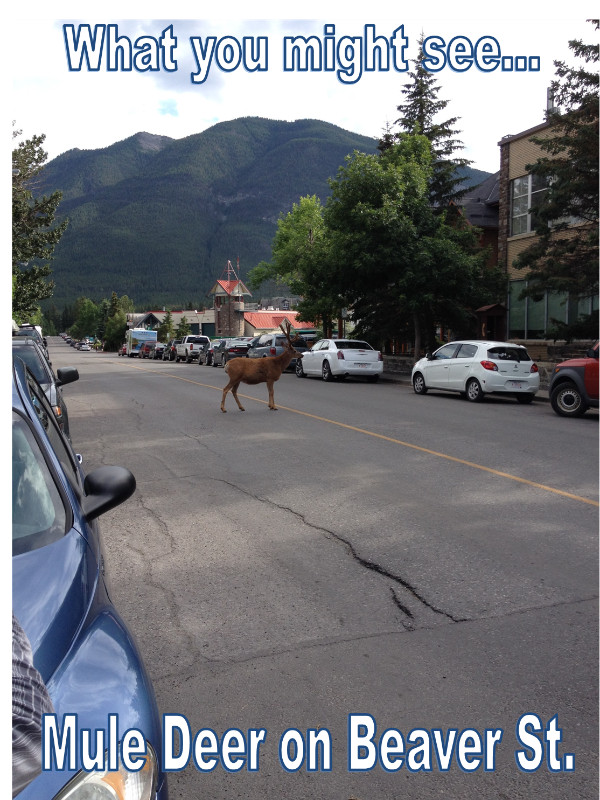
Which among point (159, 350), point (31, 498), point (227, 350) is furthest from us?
point (159, 350)

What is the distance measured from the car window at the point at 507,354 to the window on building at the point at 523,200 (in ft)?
46.6

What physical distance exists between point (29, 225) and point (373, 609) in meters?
36.9

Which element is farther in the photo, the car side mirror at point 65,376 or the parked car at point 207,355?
the parked car at point 207,355

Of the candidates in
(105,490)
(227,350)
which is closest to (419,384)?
(105,490)

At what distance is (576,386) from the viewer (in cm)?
1548

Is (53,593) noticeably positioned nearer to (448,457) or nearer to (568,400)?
(448,457)

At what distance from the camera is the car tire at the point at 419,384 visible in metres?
21.1

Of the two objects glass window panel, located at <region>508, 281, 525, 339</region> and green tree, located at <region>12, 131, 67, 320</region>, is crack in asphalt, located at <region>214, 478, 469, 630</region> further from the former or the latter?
green tree, located at <region>12, 131, 67, 320</region>

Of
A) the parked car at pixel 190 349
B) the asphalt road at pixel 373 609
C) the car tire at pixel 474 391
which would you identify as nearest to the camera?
the asphalt road at pixel 373 609

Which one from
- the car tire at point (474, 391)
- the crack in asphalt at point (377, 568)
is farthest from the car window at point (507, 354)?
the crack in asphalt at point (377, 568)

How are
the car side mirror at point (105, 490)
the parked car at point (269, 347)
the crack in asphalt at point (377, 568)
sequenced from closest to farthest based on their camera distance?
the car side mirror at point (105, 490) → the crack in asphalt at point (377, 568) → the parked car at point (269, 347)

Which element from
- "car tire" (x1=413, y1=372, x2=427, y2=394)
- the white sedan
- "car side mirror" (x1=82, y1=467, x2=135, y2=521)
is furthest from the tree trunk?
"car side mirror" (x1=82, y1=467, x2=135, y2=521)

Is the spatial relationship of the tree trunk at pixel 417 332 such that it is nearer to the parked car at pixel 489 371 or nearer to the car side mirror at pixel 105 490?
the parked car at pixel 489 371

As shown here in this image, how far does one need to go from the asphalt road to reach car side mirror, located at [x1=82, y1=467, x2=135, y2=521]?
106 cm
